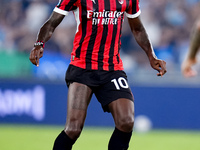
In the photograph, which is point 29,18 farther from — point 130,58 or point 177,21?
point 177,21

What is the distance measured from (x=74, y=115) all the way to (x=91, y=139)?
4391mm

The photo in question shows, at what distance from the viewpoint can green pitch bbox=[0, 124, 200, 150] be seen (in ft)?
28.2

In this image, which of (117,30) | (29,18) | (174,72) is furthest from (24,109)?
(117,30)

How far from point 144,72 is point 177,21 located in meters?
2.21

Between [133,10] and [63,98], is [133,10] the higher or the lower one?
the higher one

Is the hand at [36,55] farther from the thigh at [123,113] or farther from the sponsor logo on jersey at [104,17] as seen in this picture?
the thigh at [123,113]

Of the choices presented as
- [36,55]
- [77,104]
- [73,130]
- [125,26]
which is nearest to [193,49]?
[77,104]

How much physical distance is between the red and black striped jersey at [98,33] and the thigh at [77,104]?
0.28 metres

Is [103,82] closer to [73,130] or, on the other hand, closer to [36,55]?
[73,130]

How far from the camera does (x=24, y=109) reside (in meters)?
11.3

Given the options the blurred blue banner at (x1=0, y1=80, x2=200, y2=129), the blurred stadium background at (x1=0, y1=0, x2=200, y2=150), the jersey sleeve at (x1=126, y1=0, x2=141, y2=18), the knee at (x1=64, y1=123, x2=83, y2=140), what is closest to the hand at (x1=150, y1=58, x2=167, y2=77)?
the jersey sleeve at (x1=126, y1=0, x2=141, y2=18)

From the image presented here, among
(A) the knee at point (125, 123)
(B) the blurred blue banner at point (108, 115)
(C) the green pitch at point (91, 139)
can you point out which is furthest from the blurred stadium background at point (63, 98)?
(A) the knee at point (125, 123)

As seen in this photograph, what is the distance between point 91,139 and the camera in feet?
31.4

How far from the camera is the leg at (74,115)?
17.0 feet
